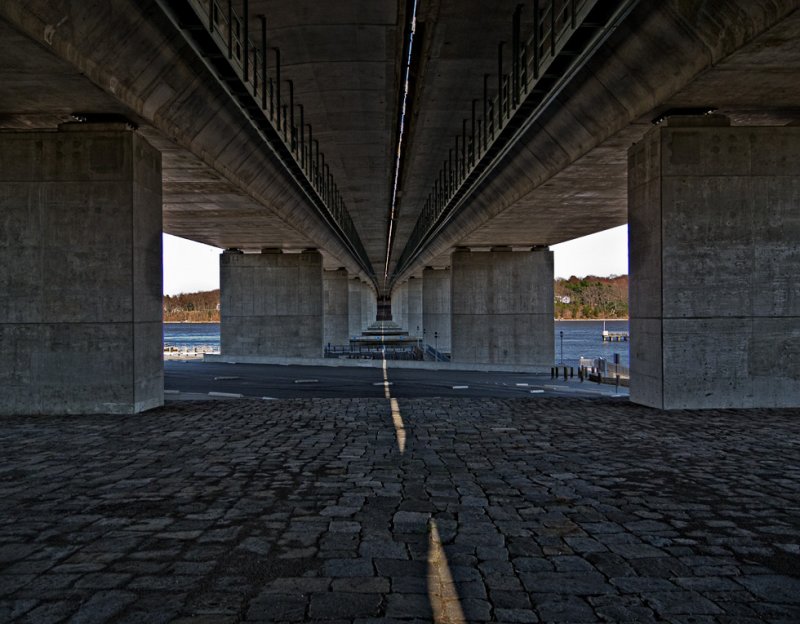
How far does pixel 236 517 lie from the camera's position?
557 cm

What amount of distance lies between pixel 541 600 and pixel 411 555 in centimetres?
110

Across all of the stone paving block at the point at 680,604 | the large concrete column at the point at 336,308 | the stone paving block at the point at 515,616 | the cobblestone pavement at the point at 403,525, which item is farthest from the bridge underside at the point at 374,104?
the large concrete column at the point at 336,308

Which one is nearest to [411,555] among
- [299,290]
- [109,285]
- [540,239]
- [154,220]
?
[109,285]

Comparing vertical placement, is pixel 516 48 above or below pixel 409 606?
above

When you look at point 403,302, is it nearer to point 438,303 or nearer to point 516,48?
point 438,303

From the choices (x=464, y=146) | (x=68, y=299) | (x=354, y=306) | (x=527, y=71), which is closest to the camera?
(x=527, y=71)

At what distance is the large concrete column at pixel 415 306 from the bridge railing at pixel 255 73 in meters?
60.9

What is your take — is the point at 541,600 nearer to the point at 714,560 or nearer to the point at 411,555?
the point at 411,555

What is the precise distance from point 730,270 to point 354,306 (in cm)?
7789

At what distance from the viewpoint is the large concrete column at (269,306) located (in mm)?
36719

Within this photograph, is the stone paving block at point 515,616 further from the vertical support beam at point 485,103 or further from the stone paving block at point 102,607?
the vertical support beam at point 485,103

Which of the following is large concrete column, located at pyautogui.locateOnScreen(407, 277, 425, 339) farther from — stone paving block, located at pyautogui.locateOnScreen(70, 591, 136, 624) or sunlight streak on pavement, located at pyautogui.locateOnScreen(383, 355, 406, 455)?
stone paving block, located at pyautogui.locateOnScreen(70, 591, 136, 624)

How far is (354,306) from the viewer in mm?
88562

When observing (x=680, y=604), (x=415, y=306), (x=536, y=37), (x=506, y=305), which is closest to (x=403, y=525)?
(x=680, y=604)
